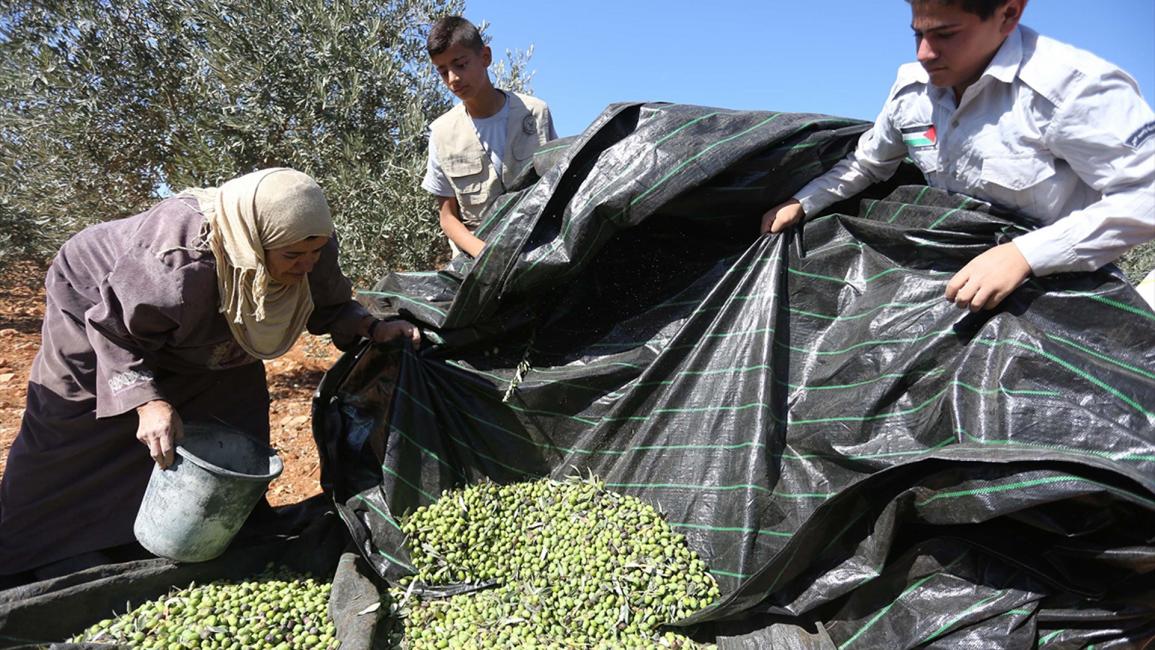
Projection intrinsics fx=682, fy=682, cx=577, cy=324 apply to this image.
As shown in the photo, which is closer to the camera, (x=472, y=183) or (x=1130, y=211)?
(x=1130, y=211)

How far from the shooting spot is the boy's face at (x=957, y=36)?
6.01ft

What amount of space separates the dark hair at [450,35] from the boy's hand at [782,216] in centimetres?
169

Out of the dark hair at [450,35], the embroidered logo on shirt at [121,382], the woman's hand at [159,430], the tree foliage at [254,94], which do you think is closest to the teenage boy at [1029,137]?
the dark hair at [450,35]

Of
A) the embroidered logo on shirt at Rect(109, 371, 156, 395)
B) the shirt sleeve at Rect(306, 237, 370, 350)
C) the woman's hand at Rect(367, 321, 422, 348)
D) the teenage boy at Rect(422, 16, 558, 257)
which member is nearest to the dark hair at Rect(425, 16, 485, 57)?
the teenage boy at Rect(422, 16, 558, 257)

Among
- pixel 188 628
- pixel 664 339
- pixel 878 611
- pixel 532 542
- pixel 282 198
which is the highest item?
pixel 282 198

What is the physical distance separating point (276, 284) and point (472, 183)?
1254mm

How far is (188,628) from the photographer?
7.55 ft

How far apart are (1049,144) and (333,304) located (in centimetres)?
255

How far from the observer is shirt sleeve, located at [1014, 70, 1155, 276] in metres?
1.71

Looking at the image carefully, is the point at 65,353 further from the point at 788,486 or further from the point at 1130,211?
the point at 1130,211

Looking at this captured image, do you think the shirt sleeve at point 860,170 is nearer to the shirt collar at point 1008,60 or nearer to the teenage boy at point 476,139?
the shirt collar at point 1008,60

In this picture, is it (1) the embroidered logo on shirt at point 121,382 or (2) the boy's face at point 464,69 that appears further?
(2) the boy's face at point 464,69

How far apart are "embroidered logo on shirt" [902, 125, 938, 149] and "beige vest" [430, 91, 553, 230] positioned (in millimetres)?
1765

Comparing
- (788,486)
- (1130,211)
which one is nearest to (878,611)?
(788,486)
